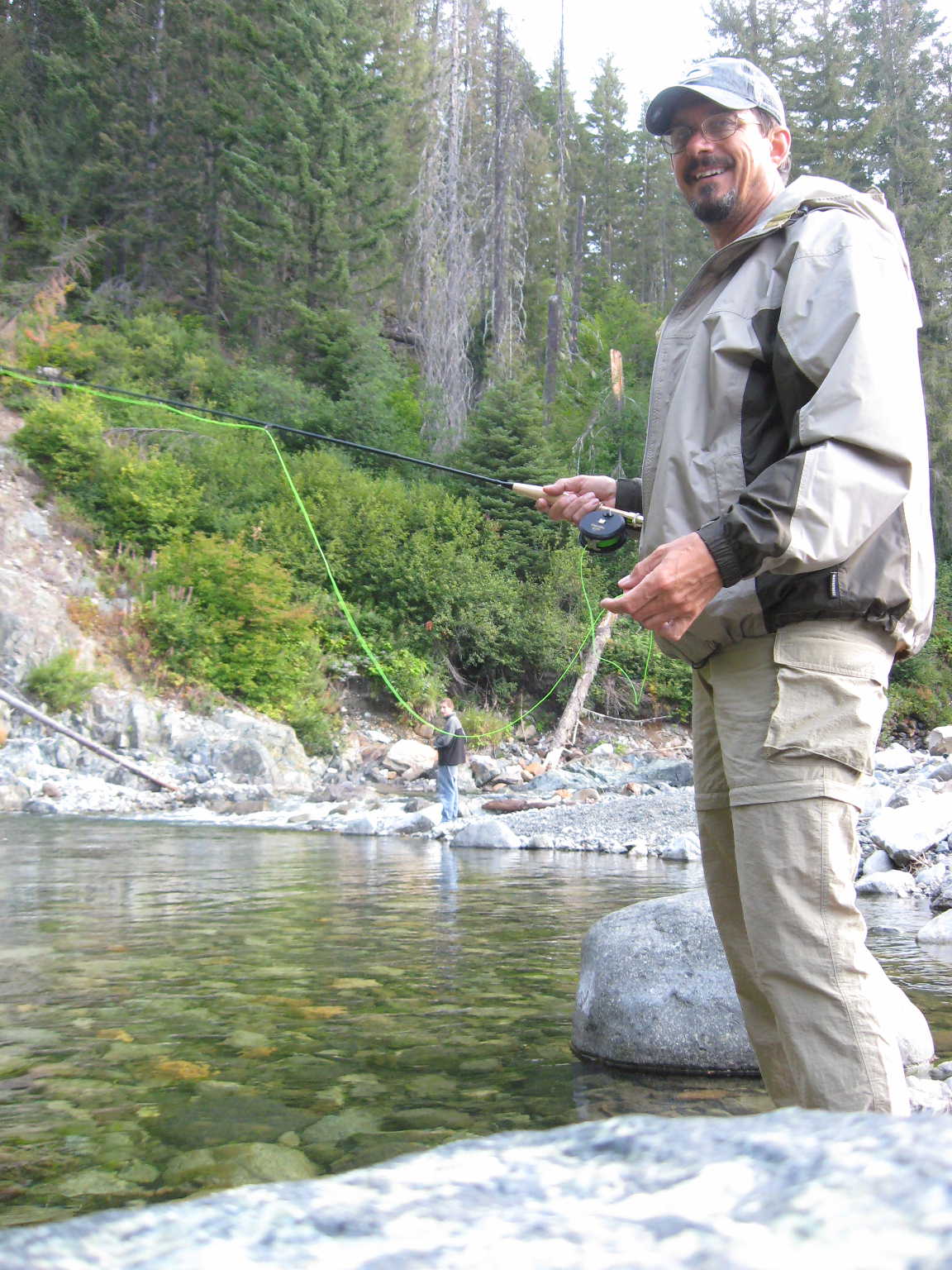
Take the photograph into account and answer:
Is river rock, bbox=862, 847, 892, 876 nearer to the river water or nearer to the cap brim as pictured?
the river water

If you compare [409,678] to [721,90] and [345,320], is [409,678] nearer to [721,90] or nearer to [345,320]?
[345,320]

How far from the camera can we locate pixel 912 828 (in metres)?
8.06

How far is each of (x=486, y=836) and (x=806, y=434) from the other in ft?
28.7

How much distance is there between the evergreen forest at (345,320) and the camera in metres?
20.0

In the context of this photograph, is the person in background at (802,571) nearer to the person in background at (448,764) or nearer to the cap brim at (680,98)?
the cap brim at (680,98)

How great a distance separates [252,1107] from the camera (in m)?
2.64

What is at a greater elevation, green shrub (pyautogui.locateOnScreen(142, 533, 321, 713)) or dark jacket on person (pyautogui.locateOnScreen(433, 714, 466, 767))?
green shrub (pyautogui.locateOnScreen(142, 533, 321, 713))

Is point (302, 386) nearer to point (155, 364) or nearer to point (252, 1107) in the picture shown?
point (155, 364)

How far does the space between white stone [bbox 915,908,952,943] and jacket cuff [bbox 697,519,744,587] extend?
13.0 feet

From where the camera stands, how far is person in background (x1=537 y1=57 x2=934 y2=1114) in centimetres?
183

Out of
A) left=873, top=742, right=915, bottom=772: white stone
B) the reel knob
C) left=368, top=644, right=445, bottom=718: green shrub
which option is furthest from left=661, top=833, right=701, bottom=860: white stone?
left=368, top=644, right=445, bottom=718: green shrub

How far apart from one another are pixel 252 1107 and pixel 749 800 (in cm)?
150

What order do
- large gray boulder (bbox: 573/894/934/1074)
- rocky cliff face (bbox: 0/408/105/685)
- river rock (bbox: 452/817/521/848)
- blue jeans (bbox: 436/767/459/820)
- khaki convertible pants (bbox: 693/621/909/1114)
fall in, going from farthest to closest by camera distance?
rocky cliff face (bbox: 0/408/105/685), blue jeans (bbox: 436/767/459/820), river rock (bbox: 452/817/521/848), large gray boulder (bbox: 573/894/934/1074), khaki convertible pants (bbox: 693/621/909/1114)

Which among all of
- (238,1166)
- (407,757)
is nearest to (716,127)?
(238,1166)
